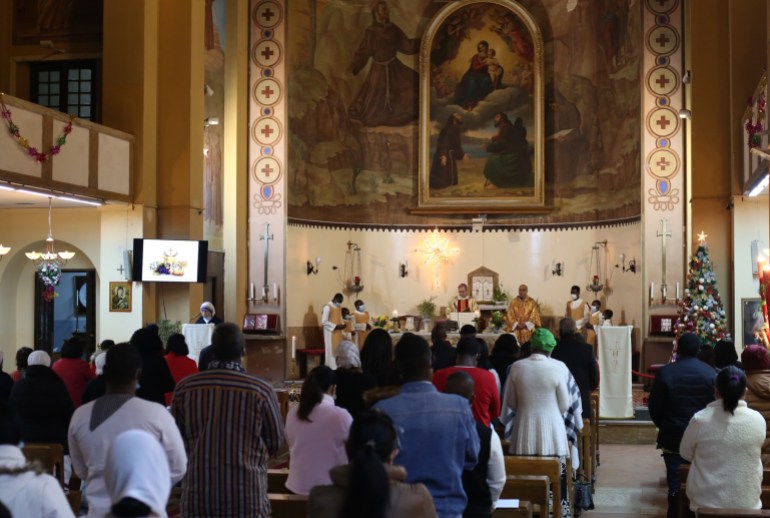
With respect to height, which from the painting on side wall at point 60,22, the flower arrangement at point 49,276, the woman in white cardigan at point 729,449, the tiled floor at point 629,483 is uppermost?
the painting on side wall at point 60,22

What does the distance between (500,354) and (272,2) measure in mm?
15601

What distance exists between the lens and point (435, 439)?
5.22 metres

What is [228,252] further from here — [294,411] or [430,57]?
[294,411]

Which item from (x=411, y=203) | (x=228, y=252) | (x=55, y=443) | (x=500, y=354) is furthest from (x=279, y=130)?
(x=55, y=443)

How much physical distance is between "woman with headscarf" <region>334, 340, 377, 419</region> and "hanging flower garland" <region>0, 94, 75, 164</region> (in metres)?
9.18

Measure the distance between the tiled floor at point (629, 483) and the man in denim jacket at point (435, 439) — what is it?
19.8ft

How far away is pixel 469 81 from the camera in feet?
88.2

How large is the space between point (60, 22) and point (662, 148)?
1278 cm

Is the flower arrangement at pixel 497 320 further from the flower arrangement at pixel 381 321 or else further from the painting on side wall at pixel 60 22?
the painting on side wall at pixel 60 22

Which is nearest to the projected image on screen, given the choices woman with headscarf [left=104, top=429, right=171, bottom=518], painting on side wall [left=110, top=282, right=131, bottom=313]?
painting on side wall [left=110, top=282, right=131, bottom=313]

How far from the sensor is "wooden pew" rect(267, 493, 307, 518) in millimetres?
6660

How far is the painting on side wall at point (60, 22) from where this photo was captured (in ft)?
69.1

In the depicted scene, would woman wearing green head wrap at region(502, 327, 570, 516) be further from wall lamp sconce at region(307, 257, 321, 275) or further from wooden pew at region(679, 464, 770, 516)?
wall lamp sconce at region(307, 257, 321, 275)

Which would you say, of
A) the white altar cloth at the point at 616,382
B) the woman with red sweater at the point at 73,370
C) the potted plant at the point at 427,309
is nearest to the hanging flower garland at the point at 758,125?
the white altar cloth at the point at 616,382
